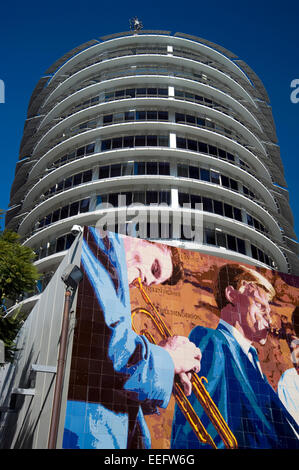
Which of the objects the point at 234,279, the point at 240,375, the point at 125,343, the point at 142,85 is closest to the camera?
the point at 125,343

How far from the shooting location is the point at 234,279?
24.0m

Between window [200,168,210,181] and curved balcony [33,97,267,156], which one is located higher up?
curved balcony [33,97,267,156]

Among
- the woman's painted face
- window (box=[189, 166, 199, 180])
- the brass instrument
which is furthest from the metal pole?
window (box=[189, 166, 199, 180])

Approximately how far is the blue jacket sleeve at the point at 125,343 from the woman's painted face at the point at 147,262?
0.55 metres

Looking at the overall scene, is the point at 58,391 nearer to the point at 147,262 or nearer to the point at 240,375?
the point at 147,262

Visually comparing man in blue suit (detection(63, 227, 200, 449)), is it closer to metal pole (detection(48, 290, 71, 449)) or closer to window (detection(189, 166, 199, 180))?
metal pole (detection(48, 290, 71, 449))

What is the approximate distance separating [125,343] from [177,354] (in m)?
2.53

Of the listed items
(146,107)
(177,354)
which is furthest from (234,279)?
(146,107)

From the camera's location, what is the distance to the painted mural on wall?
18.1 metres

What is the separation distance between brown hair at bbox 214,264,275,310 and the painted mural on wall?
0.06m

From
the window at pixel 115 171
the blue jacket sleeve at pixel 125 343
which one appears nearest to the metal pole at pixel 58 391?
the blue jacket sleeve at pixel 125 343

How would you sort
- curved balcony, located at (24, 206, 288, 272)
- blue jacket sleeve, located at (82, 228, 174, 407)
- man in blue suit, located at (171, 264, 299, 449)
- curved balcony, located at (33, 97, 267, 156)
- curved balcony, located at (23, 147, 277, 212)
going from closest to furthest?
blue jacket sleeve, located at (82, 228, 174, 407) → man in blue suit, located at (171, 264, 299, 449) → curved balcony, located at (24, 206, 288, 272) → curved balcony, located at (23, 147, 277, 212) → curved balcony, located at (33, 97, 267, 156)

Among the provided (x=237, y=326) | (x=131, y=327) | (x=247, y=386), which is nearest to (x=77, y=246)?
(x=131, y=327)
